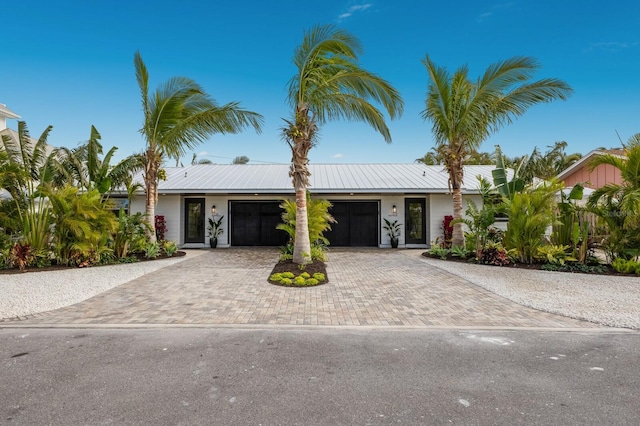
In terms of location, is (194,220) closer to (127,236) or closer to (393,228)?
(127,236)

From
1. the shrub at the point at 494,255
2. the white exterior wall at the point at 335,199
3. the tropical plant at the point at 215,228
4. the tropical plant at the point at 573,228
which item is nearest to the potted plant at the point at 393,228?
the white exterior wall at the point at 335,199

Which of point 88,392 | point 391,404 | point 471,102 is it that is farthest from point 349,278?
point 471,102

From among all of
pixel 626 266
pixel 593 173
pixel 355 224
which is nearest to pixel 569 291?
pixel 626 266

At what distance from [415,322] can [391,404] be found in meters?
2.18

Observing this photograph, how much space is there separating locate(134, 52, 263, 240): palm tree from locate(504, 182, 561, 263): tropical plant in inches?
316

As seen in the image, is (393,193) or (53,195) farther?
(393,193)

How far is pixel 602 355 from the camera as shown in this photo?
3.48 meters

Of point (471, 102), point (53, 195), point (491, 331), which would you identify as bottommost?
point (491, 331)

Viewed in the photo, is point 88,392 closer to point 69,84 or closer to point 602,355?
point 602,355

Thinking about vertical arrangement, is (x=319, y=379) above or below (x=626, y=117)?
below

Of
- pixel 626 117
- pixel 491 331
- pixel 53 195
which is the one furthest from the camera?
pixel 626 117

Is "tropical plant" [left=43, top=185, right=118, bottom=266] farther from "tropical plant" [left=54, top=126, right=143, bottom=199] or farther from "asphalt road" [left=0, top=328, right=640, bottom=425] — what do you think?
"asphalt road" [left=0, top=328, right=640, bottom=425]

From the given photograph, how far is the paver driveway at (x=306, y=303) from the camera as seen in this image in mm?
4645

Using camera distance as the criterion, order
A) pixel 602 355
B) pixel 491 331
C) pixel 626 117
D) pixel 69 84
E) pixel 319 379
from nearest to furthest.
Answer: pixel 319 379 → pixel 602 355 → pixel 491 331 → pixel 69 84 → pixel 626 117
